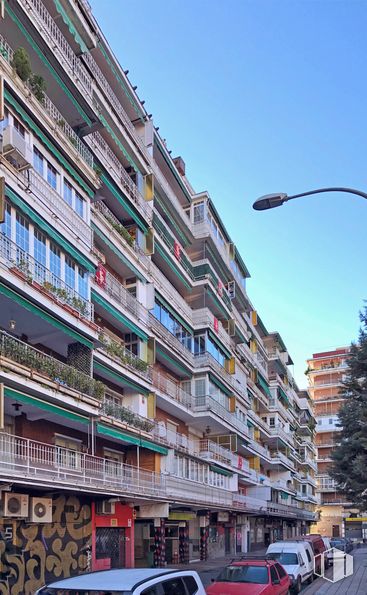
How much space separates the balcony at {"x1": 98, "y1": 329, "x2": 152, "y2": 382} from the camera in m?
23.8

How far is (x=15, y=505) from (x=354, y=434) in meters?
12.8

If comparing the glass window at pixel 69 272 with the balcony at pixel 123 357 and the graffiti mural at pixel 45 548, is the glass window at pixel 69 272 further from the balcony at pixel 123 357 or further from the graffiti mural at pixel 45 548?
the graffiti mural at pixel 45 548

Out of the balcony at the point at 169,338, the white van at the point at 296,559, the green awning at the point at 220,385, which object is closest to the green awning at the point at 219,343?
the green awning at the point at 220,385

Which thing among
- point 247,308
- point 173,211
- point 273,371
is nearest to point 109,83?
point 173,211

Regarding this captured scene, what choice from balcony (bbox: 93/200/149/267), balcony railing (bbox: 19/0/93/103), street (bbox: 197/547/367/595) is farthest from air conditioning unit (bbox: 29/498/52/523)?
balcony railing (bbox: 19/0/93/103)

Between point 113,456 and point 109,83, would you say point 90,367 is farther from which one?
point 109,83

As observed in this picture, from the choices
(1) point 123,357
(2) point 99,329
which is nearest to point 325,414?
(1) point 123,357

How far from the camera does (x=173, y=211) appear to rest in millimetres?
36562

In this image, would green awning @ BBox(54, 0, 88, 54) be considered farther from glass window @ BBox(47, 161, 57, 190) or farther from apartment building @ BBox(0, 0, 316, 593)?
glass window @ BBox(47, 161, 57, 190)

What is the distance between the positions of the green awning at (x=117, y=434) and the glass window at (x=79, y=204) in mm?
7338

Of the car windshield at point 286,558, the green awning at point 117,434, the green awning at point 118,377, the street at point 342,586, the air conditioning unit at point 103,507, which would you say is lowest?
the street at point 342,586

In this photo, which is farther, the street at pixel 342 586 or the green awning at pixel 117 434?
the green awning at pixel 117 434

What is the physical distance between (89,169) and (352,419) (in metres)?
14.5

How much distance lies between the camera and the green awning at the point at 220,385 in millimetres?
37431
